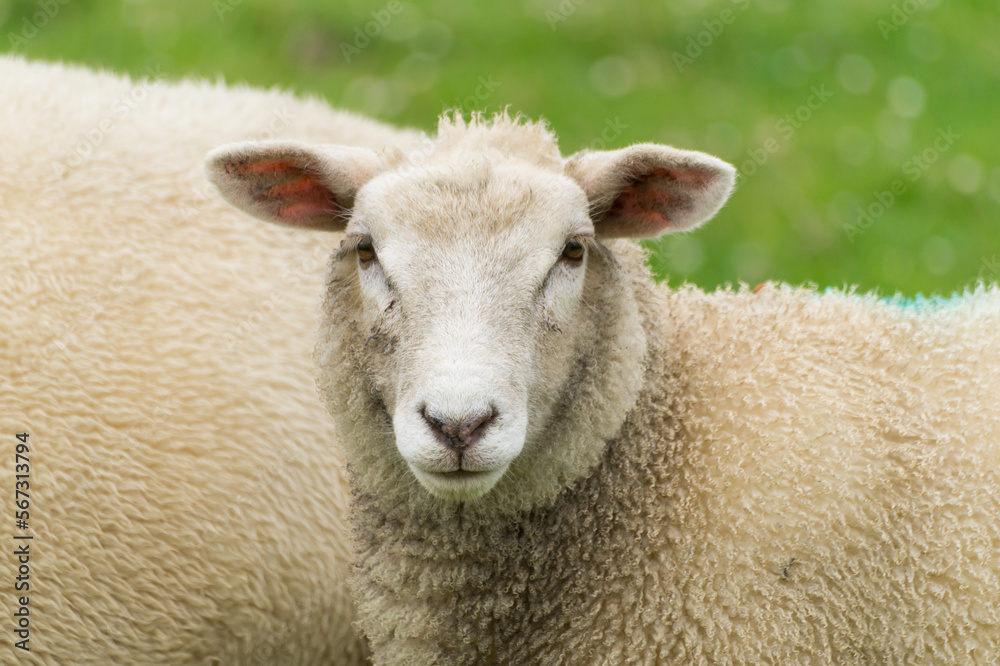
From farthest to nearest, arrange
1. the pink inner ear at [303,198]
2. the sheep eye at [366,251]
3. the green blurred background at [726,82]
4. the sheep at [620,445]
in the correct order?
the green blurred background at [726,82] → the pink inner ear at [303,198] → the sheep eye at [366,251] → the sheep at [620,445]

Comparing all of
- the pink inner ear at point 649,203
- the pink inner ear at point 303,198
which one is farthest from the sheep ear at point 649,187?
the pink inner ear at point 303,198

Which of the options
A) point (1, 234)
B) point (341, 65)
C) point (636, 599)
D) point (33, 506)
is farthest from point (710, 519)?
point (341, 65)

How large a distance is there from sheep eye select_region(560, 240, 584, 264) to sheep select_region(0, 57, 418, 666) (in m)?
1.31

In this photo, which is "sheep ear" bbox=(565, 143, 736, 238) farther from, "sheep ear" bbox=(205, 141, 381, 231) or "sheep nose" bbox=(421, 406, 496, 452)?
"sheep nose" bbox=(421, 406, 496, 452)

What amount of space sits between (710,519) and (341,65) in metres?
6.94

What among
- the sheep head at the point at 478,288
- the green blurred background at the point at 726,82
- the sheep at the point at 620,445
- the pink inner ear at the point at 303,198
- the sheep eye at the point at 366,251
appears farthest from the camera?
the green blurred background at the point at 726,82

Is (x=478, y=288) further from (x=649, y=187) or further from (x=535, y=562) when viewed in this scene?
(x=535, y=562)

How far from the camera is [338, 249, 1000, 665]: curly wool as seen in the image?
2689 mm

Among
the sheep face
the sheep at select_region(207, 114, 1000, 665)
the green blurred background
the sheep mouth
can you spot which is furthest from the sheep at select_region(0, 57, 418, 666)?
the green blurred background

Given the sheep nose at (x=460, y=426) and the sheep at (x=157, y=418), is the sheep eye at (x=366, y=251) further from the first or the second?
the sheep at (x=157, y=418)

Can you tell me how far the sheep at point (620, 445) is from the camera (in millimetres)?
2643

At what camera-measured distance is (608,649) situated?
107 inches

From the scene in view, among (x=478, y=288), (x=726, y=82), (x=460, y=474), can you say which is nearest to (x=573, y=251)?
(x=478, y=288)

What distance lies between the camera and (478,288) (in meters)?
2.54
